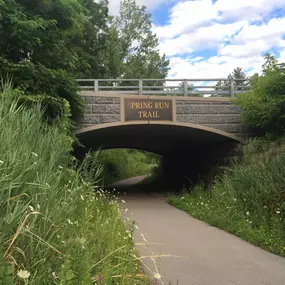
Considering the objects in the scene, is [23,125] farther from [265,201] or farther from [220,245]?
[265,201]

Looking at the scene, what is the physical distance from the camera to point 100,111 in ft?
40.5

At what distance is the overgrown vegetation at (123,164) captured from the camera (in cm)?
3011

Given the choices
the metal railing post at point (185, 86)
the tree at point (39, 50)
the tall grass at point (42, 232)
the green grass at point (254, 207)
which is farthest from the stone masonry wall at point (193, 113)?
the tall grass at point (42, 232)

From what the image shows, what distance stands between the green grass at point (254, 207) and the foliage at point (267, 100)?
1.90 meters

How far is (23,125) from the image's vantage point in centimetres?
489

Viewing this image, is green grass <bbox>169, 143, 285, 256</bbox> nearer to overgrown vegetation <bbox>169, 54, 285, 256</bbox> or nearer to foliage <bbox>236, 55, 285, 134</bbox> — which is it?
overgrown vegetation <bbox>169, 54, 285, 256</bbox>

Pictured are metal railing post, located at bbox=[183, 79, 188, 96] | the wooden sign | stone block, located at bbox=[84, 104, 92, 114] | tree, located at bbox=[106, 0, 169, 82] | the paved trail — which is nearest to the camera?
the paved trail

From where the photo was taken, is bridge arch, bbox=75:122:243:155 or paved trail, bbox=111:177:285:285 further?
bridge arch, bbox=75:122:243:155

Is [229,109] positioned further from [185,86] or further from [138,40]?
[138,40]

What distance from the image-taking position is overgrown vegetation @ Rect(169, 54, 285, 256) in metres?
6.66

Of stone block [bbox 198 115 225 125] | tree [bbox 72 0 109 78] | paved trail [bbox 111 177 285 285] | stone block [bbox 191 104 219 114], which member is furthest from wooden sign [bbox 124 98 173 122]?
tree [bbox 72 0 109 78]

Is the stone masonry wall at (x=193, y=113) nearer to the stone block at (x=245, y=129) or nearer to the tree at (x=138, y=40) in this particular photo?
the stone block at (x=245, y=129)

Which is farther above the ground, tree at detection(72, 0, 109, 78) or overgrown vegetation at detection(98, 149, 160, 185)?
tree at detection(72, 0, 109, 78)

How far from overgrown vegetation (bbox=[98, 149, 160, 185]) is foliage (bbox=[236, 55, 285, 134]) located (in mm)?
15419
